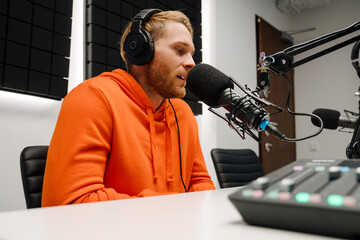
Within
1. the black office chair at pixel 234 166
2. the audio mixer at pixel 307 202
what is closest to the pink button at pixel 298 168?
the audio mixer at pixel 307 202

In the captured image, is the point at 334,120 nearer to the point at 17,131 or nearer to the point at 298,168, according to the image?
the point at 298,168

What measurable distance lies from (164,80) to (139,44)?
167mm

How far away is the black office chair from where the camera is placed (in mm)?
1854

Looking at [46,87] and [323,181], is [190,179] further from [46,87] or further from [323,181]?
[323,181]

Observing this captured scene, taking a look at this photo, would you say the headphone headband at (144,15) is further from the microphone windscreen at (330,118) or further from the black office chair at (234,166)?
the black office chair at (234,166)

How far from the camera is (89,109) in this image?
0.97 metres

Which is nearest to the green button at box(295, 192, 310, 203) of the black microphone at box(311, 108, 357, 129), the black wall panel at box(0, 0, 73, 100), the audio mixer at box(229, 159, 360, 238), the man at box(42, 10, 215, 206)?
the audio mixer at box(229, 159, 360, 238)

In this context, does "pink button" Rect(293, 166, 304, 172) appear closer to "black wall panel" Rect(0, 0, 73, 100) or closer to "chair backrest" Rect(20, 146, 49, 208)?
"chair backrest" Rect(20, 146, 49, 208)

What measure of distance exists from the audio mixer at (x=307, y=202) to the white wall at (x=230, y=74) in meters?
1.53

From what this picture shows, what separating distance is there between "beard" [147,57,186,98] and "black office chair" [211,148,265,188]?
0.72 meters

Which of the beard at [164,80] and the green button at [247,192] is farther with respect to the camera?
the beard at [164,80]

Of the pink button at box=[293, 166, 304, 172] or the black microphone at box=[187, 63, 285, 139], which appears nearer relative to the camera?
the pink button at box=[293, 166, 304, 172]

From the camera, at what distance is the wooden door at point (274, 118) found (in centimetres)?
334

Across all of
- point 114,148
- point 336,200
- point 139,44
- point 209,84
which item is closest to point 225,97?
point 209,84
